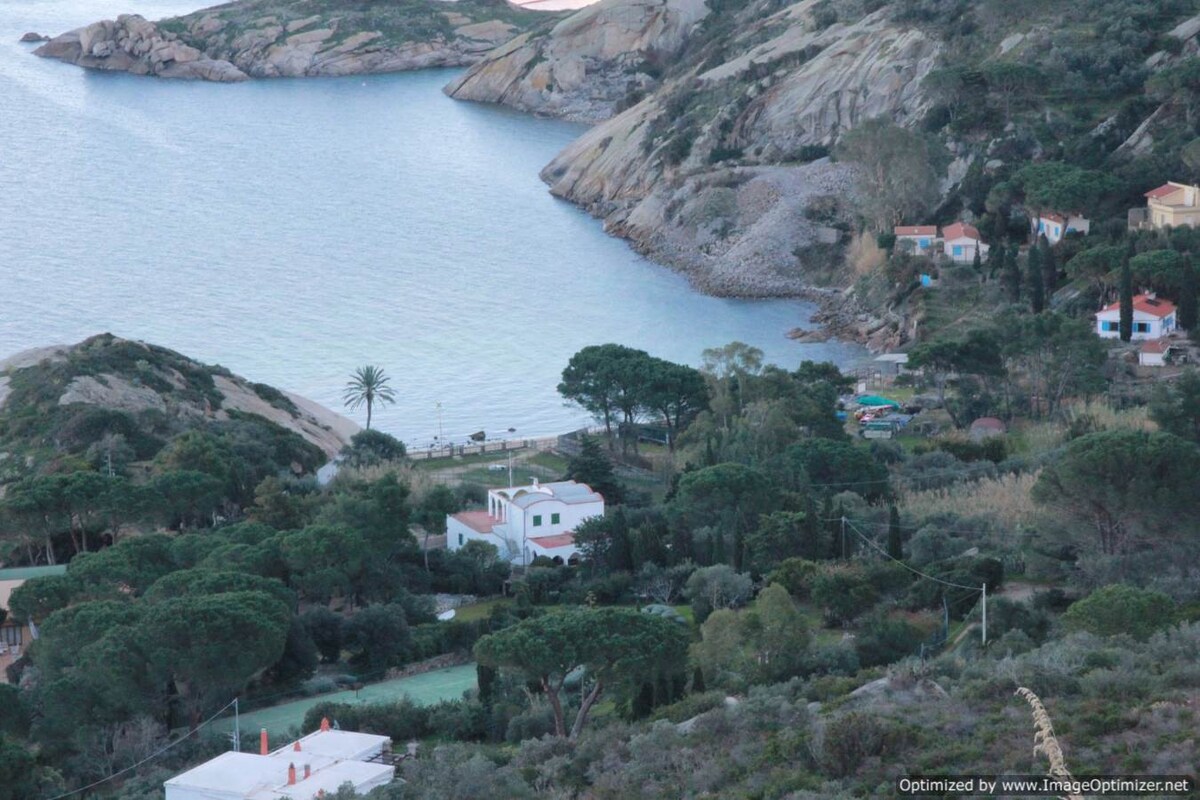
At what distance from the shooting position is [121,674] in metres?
28.0

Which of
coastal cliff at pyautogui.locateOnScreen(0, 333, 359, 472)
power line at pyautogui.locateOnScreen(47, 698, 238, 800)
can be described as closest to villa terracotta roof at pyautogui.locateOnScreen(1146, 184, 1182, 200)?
coastal cliff at pyautogui.locateOnScreen(0, 333, 359, 472)

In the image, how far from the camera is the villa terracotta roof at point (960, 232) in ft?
214

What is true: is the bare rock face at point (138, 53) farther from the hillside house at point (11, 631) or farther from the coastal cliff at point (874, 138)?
the hillside house at point (11, 631)

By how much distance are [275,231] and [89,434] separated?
1656 inches

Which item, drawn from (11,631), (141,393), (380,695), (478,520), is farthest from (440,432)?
(380,695)

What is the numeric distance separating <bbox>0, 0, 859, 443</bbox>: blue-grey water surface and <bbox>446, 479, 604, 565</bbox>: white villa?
13.0 meters

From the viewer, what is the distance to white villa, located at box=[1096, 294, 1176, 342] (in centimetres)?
5288

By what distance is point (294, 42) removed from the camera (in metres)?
147

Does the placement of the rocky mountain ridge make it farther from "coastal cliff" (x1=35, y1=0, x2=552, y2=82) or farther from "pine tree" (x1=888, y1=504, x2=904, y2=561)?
"coastal cliff" (x1=35, y1=0, x2=552, y2=82)

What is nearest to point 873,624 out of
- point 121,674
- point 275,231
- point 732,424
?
point 121,674

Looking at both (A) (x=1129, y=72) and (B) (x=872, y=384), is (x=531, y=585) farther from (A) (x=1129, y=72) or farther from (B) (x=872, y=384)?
(A) (x=1129, y=72)

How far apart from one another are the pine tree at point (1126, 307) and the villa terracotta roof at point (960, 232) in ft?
39.7

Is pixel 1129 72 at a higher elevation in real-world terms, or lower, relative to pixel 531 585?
higher

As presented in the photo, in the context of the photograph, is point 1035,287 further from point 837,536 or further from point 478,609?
point 478,609
